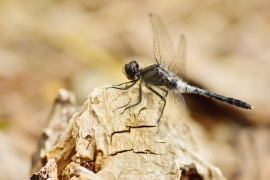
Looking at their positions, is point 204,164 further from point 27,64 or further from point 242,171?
point 27,64

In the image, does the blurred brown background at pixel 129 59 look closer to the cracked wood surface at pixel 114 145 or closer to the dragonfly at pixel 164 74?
the dragonfly at pixel 164 74

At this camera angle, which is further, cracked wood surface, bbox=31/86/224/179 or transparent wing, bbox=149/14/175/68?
transparent wing, bbox=149/14/175/68

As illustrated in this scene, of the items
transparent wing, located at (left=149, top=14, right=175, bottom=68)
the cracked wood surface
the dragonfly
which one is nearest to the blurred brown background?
the dragonfly

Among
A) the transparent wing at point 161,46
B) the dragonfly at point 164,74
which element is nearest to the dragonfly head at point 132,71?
the dragonfly at point 164,74

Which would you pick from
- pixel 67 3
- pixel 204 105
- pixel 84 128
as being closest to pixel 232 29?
pixel 204 105

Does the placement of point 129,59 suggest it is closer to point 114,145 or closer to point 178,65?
point 178,65

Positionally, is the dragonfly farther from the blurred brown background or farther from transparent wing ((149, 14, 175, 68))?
the blurred brown background

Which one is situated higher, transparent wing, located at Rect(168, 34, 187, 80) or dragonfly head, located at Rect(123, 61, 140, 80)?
transparent wing, located at Rect(168, 34, 187, 80)
